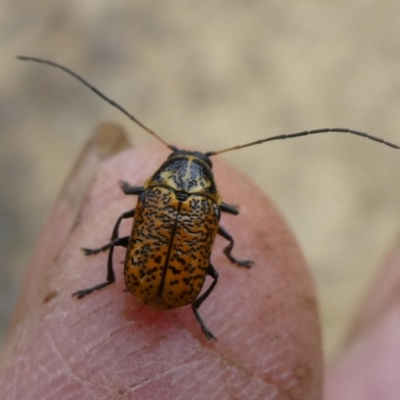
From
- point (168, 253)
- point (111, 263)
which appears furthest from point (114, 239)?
point (168, 253)

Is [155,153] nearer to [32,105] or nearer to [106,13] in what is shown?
[32,105]

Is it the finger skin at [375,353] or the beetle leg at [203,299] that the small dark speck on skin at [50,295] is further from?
the finger skin at [375,353]

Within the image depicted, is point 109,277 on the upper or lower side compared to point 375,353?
upper

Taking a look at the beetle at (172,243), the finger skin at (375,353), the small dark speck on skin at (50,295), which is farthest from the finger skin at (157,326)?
the finger skin at (375,353)

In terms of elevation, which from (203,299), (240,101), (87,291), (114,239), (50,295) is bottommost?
(50,295)

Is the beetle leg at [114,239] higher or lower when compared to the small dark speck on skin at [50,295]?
higher

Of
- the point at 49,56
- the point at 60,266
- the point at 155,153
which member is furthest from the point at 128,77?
the point at 60,266

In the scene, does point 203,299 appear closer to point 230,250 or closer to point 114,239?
point 230,250

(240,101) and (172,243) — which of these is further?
(240,101)
